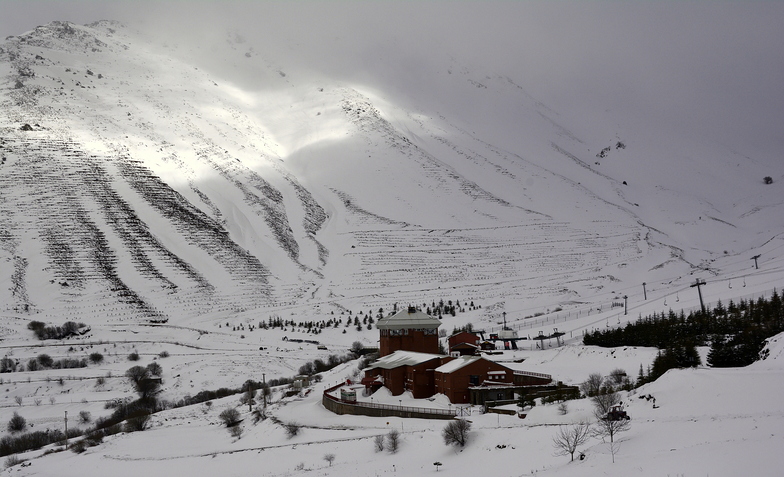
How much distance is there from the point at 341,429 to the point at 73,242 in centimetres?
6593

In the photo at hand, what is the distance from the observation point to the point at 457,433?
2208 centimetres

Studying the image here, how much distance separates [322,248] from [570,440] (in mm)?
80567

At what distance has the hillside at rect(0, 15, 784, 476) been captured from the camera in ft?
79.2

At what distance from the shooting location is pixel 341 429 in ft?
92.8

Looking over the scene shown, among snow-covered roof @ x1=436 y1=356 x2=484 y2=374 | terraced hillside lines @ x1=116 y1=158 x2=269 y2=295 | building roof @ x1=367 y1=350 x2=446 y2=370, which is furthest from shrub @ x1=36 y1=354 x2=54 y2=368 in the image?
snow-covered roof @ x1=436 y1=356 x2=484 y2=374

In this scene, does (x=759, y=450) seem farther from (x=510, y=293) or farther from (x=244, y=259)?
(x=244, y=259)

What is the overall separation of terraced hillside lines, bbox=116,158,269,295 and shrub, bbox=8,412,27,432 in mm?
41835

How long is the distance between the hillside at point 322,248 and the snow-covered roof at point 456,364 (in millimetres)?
Result: 1681

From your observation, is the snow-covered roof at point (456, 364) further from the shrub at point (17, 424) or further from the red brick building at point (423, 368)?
the shrub at point (17, 424)

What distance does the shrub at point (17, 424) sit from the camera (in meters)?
36.9

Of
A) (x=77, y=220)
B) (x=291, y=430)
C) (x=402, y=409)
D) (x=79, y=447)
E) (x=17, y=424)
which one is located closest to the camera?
(x=291, y=430)

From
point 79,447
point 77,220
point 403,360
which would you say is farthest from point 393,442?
point 77,220

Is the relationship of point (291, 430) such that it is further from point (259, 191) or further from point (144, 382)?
point (259, 191)

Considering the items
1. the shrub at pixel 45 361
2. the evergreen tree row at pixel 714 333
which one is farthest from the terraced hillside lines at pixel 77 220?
the evergreen tree row at pixel 714 333
